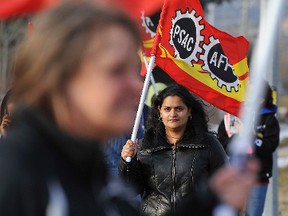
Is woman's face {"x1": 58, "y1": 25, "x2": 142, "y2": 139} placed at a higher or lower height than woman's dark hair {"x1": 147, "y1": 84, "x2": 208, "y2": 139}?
lower

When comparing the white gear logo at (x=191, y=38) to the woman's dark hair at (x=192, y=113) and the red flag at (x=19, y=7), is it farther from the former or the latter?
the red flag at (x=19, y=7)

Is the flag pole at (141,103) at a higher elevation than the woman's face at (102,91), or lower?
higher

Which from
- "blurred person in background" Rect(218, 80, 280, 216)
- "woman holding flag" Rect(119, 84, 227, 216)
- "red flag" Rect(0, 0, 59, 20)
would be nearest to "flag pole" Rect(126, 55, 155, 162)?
"woman holding flag" Rect(119, 84, 227, 216)

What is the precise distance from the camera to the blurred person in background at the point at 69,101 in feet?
4.80

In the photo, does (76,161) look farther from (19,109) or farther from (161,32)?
(161,32)

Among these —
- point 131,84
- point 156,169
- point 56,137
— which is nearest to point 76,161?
point 56,137

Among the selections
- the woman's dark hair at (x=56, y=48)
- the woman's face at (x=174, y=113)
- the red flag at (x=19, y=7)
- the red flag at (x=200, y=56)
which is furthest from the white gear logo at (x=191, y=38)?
the woman's dark hair at (x=56, y=48)

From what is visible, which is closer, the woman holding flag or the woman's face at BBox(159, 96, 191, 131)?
the woman holding flag

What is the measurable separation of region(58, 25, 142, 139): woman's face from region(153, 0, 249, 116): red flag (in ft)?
12.7

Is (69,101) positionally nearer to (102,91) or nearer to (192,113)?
(102,91)

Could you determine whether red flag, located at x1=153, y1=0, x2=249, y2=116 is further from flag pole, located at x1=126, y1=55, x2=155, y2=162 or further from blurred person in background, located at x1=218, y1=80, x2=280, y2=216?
blurred person in background, located at x1=218, y1=80, x2=280, y2=216

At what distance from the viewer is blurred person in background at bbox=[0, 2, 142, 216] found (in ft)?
4.80

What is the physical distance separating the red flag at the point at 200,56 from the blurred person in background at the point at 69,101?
152 inches

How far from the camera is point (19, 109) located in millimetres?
1497
